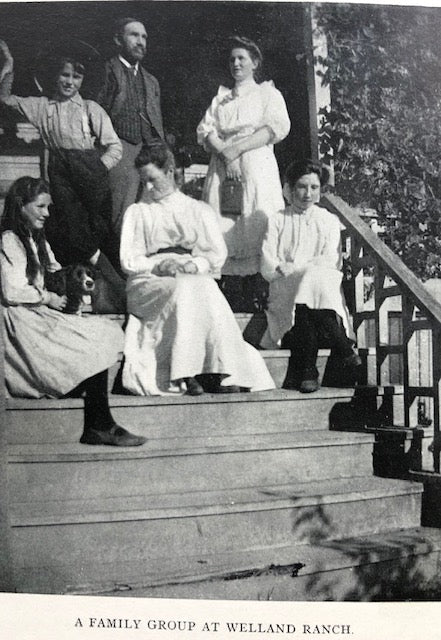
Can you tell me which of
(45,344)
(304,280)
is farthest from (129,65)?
(45,344)

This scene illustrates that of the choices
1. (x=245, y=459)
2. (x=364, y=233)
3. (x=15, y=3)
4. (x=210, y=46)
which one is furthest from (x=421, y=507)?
(x=15, y=3)

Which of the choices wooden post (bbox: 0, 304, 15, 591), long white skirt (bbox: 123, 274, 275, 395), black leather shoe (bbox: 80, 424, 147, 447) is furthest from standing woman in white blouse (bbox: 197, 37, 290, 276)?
wooden post (bbox: 0, 304, 15, 591)

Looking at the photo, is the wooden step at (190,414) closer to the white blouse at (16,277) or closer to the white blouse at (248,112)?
the white blouse at (16,277)

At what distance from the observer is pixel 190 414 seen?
321 centimetres

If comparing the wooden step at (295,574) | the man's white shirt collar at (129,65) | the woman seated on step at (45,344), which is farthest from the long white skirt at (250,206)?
the wooden step at (295,574)

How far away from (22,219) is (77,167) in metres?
0.51

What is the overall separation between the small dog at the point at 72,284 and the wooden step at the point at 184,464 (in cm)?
58

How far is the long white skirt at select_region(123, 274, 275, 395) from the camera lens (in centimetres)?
325

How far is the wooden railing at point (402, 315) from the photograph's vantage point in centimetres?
325

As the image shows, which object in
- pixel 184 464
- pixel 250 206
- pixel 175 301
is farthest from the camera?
pixel 250 206

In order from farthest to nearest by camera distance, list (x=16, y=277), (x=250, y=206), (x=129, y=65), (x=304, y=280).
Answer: (x=250, y=206) < (x=129, y=65) < (x=304, y=280) < (x=16, y=277)

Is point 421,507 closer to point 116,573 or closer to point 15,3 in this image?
point 116,573

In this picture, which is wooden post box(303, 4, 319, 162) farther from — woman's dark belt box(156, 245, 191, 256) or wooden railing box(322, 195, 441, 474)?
woman's dark belt box(156, 245, 191, 256)

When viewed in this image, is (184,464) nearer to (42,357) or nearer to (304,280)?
(42,357)
